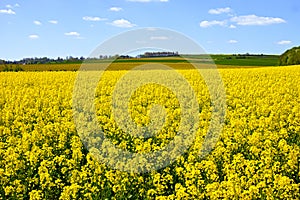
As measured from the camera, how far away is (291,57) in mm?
40219

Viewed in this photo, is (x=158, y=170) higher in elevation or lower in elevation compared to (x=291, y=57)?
lower

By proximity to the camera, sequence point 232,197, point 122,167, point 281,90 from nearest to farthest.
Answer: point 232,197, point 122,167, point 281,90

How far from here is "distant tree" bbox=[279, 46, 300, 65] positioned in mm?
39344

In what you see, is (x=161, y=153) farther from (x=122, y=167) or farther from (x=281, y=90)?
(x=281, y=90)

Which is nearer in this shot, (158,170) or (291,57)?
(158,170)

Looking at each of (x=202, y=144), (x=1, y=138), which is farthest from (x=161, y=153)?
(x=1, y=138)

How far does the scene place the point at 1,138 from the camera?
8.45 m

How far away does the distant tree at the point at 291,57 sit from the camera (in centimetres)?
3934

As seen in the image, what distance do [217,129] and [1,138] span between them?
4.06 metres

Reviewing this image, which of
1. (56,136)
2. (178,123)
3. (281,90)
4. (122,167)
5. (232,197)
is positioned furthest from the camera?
(281,90)

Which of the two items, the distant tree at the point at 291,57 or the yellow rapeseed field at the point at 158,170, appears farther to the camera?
the distant tree at the point at 291,57

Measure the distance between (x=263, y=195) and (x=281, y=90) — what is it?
9928mm

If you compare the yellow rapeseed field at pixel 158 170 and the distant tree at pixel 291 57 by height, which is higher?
the distant tree at pixel 291 57

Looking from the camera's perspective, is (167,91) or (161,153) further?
(167,91)
